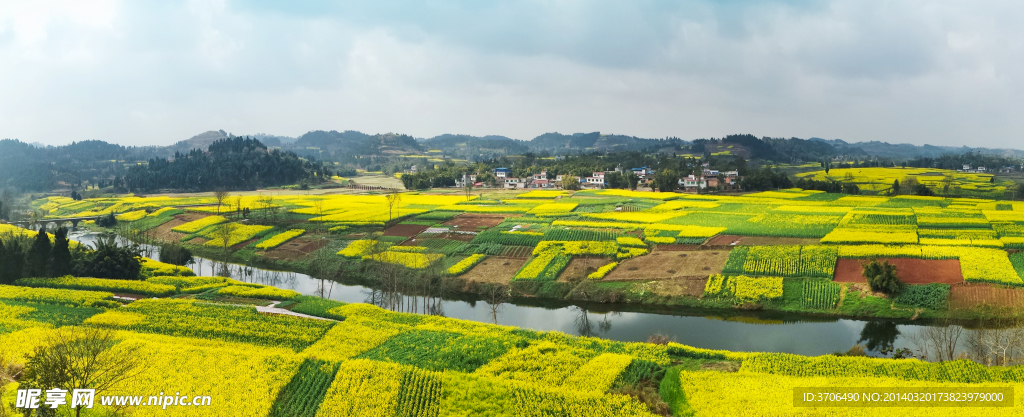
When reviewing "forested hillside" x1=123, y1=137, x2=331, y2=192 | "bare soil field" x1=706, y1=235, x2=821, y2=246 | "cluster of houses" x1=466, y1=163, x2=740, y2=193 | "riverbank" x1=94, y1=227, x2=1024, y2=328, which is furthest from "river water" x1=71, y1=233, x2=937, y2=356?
"forested hillside" x1=123, y1=137, x2=331, y2=192

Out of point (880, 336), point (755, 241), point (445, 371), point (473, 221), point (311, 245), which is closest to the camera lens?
point (445, 371)

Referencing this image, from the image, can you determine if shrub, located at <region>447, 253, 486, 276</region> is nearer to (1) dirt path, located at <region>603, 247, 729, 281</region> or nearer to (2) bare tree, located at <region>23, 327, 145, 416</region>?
(1) dirt path, located at <region>603, 247, 729, 281</region>

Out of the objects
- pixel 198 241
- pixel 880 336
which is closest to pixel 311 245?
pixel 198 241

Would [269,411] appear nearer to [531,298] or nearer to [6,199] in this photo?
[531,298]

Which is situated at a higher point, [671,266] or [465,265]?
[671,266]

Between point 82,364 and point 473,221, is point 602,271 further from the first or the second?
point 82,364

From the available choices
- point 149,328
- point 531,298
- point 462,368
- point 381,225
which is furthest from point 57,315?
point 381,225
